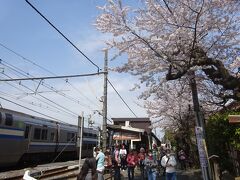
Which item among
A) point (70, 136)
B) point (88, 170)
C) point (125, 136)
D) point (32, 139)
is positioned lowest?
point (88, 170)

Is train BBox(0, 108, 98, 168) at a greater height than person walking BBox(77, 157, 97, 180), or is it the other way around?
train BBox(0, 108, 98, 168)

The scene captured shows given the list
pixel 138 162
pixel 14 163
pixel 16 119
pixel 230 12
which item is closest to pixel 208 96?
pixel 138 162

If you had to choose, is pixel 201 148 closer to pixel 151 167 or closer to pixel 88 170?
pixel 88 170

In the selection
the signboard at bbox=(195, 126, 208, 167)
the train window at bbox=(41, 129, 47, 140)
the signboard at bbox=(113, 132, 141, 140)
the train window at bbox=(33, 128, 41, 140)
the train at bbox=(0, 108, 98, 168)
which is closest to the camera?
the signboard at bbox=(195, 126, 208, 167)

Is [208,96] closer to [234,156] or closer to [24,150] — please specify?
[234,156]

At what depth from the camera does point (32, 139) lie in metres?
19.0

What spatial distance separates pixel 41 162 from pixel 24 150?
18.4 ft

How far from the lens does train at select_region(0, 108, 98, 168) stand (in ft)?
50.9

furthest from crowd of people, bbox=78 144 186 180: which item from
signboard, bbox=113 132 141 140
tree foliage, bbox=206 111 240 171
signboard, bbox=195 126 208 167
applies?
signboard, bbox=113 132 141 140

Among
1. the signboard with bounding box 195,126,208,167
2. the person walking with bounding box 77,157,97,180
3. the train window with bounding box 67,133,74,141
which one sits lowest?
the person walking with bounding box 77,157,97,180

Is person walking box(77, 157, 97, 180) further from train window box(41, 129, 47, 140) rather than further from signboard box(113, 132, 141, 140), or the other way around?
train window box(41, 129, 47, 140)

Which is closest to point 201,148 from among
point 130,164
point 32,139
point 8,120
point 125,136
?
point 130,164

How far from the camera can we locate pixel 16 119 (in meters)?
16.5

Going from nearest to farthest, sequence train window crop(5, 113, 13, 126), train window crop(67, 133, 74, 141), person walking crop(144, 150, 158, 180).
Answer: person walking crop(144, 150, 158, 180)
train window crop(5, 113, 13, 126)
train window crop(67, 133, 74, 141)
